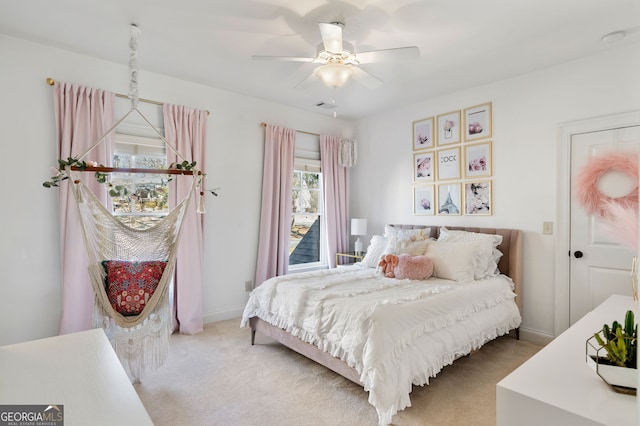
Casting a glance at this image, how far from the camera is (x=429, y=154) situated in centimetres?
417

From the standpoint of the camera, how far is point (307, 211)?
480cm

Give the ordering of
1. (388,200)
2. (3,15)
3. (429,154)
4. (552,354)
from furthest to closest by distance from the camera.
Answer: (388,200)
(429,154)
(3,15)
(552,354)

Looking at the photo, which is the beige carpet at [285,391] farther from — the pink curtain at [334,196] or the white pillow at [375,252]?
the pink curtain at [334,196]

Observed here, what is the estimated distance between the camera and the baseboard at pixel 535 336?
3189 mm

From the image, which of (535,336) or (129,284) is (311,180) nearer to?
(129,284)

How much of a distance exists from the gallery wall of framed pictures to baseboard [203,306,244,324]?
2622 millimetres

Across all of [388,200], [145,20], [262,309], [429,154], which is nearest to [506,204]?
[429,154]

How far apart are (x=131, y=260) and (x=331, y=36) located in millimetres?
2151

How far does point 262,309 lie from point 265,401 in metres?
0.85

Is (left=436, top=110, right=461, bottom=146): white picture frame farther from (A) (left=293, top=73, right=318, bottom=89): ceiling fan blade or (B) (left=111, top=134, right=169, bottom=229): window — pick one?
(B) (left=111, top=134, right=169, bottom=229): window

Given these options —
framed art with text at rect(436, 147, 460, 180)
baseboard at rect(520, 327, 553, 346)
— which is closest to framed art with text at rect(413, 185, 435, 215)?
framed art with text at rect(436, 147, 460, 180)

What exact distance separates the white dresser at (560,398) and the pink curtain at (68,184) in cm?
330

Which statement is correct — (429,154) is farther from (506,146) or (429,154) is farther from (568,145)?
(568,145)

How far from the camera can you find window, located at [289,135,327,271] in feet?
15.2
